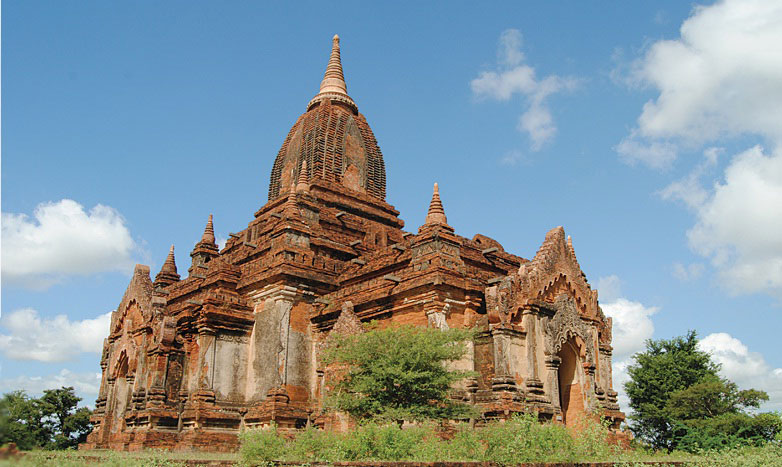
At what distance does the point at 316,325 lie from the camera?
940 inches

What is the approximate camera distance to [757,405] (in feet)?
112

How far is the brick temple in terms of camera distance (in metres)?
19.6

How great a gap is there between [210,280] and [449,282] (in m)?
11.5

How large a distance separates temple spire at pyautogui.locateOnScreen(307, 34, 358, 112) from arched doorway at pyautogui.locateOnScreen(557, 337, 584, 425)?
20.0 m

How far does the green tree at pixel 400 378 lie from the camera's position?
15719mm

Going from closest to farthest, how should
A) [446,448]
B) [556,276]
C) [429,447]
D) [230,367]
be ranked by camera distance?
1. [429,447]
2. [446,448]
3. [556,276]
4. [230,367]

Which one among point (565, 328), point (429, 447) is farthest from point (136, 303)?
point (429, 447)

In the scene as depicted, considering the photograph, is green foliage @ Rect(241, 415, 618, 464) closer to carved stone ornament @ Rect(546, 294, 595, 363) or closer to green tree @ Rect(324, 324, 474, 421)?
green tree @ Rect(324, 324, 474, 421)

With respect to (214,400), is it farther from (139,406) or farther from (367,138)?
(367,138)

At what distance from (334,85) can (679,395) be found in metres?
26.1

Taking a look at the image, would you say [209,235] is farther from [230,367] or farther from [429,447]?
[429,447]

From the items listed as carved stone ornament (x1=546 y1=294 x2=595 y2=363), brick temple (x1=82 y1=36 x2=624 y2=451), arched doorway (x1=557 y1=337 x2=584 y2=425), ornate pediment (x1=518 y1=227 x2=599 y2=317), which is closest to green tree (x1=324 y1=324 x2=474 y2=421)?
brick temple (x1=82 y1=36 x2=624 y2=451)

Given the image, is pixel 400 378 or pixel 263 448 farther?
pixel 400 378

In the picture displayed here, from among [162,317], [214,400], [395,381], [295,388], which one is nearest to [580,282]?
[395,381]
